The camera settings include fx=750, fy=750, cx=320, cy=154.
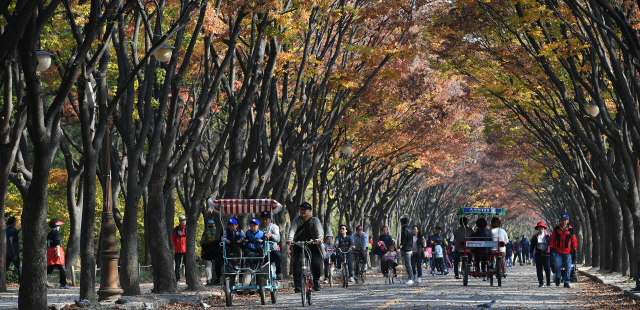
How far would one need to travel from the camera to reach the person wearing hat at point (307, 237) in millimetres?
12789

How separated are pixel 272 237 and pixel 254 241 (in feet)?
1.11

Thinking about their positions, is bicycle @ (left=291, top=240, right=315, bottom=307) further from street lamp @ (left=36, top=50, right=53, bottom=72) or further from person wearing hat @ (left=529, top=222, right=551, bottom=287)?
person wearing hat @ (left=529, top=222, right=551, bottom=287)

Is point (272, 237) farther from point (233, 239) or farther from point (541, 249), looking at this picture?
point (541, 249)

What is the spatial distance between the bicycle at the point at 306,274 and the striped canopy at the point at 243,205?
1.53 metres

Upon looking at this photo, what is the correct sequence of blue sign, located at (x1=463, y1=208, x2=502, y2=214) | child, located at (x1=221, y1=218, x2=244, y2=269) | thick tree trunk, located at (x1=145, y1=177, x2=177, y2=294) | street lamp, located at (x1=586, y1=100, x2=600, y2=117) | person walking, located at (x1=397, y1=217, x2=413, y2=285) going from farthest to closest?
person walking, located at (x1=397, y1=217, x2=413, y2=285) → blue sign, located at (x1=463, y1=208, x2=502, y2=214) → street lamp, located at (x1=586, y1=100, x2=600, y2=117) → thick tree trunk, located at (x1=145, y1=177, x2=177, y2=294) → child, located at (x1=221, y1=218, x2=244, y2=269)

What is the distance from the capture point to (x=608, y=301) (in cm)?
1353

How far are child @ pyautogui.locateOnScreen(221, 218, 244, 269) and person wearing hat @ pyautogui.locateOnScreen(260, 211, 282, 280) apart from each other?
0.49 meters

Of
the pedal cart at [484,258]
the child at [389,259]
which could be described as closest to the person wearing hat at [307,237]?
the pedal cart at [484,258]

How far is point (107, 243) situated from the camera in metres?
12.2

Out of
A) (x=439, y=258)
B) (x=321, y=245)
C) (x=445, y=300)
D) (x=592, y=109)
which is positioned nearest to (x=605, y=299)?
(x=445, y=300)

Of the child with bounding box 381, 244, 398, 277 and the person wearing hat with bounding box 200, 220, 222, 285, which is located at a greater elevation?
the person wearing hat with bounding box 200, 220, 222, 285

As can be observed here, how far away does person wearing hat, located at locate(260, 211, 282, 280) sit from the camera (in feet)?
43.1

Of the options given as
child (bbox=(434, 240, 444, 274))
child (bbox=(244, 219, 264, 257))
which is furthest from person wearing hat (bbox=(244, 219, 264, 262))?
child (bbox=(434, 240, 444, 274))

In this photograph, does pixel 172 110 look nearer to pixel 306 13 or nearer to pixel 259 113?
pixel 259 113
